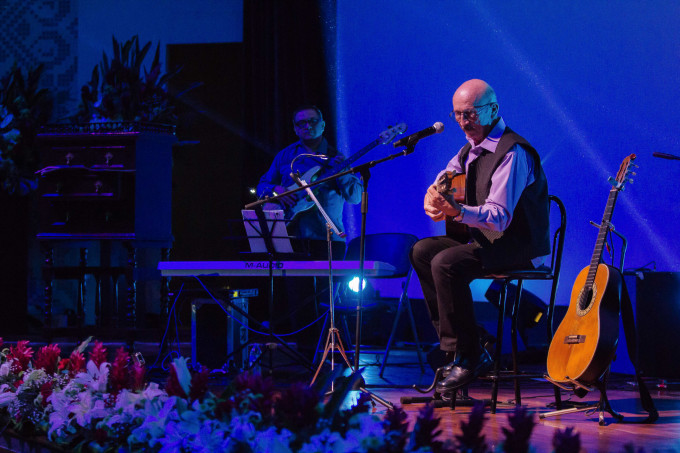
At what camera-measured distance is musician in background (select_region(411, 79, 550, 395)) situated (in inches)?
125

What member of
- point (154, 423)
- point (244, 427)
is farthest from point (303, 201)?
point (244, 427)

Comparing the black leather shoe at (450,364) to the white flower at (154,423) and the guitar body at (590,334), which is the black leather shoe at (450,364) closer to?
the guitar body at (590,334)

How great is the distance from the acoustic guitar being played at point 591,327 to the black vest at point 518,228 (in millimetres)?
241

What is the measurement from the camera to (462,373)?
10.7ft

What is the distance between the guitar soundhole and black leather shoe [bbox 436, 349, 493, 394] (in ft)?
1.57

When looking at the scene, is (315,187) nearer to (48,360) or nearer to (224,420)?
(48,360)

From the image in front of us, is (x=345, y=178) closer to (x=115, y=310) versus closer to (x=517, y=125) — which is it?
(x=517, y=125)

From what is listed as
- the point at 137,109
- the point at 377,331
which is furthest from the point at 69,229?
the point at 377,331

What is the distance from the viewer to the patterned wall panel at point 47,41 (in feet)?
23.9

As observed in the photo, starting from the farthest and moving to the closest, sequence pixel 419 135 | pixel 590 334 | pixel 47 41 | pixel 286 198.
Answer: pixel 47 41
pixel 286 198
pixel 419 135
pixel 590 334

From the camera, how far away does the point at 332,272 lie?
150 inches

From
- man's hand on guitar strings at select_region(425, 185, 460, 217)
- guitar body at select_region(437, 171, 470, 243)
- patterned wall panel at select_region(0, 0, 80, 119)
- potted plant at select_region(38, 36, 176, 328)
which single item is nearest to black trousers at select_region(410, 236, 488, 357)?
guitar body at select_region(437, 171, 470, 243)

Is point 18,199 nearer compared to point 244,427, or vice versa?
point 244,427

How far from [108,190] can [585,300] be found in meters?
3.21
